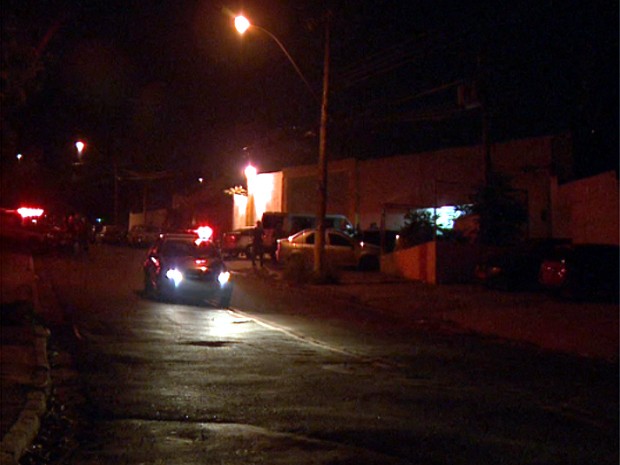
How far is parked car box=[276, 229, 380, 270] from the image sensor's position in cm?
3228

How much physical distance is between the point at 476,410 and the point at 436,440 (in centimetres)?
159

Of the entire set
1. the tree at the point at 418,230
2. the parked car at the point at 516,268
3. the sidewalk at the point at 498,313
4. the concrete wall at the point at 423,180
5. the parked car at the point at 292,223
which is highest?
the concrete wall at the point at 423,180

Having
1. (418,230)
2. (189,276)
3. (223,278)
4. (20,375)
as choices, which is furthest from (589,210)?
(20,375)

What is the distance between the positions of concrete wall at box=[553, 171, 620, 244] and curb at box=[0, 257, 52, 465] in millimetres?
18143

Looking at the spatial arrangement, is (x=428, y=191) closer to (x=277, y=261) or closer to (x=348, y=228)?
(x=348, y=228)

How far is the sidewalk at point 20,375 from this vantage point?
Result: 7961 millimetres

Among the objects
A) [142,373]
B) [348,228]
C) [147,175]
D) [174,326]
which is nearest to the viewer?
[142,373]

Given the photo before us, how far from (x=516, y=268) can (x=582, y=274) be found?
9.15 ft

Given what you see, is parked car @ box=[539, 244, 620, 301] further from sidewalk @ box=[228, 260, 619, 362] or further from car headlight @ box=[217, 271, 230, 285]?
car headlight @ box=[217, 271, 230, 285]

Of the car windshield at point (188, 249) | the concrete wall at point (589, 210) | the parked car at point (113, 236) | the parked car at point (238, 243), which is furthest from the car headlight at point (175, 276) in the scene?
the parked car at point (113, 236)

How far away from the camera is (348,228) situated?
126ft

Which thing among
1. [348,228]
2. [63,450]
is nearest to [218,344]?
[63,450]

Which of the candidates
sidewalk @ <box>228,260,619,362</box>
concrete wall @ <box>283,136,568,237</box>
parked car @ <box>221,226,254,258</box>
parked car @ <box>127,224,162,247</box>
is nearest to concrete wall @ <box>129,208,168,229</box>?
parked car @ <box>127,224,162,247</box>

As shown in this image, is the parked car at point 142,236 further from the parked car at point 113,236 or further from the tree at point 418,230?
the tree at point 418,230
